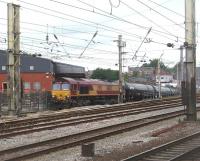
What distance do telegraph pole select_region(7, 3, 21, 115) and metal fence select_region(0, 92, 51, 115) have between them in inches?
174

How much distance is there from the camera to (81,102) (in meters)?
54.7

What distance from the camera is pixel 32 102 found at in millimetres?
46438

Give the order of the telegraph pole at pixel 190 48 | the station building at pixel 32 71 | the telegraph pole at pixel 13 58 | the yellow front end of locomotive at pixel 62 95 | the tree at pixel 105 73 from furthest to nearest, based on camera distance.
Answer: the tree at pixel 105 73, the station building at pixel 32 71, the yellow front end of locomotive at pixel 62 95, the telegraph pole at pixel 13 58, the telegraph pole at pixel 190 48

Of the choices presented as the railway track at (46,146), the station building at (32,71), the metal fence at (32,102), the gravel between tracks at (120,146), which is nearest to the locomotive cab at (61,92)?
the metal fence at (32,102)

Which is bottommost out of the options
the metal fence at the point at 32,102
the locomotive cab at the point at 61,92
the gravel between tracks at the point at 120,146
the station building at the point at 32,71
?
the gravel between tracks at the point at 120,146

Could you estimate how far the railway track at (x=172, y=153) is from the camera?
1356cm

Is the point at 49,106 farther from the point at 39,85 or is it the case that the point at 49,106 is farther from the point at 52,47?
the point at 39,85

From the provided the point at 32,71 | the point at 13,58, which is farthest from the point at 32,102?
the point at 32,71

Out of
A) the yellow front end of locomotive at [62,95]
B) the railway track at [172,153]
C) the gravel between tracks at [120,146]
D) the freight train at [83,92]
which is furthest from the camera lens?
the freight train at [83,92]

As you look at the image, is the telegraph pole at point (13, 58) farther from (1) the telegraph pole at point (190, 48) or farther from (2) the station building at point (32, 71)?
(2) the station building at point (32, 71)

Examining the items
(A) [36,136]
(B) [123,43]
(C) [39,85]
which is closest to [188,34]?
(A) [36,136]

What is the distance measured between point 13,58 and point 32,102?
10675mm

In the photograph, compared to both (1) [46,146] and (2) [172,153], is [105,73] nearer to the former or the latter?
(1) [46,146]

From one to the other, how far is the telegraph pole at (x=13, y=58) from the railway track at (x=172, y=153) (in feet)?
69.4
